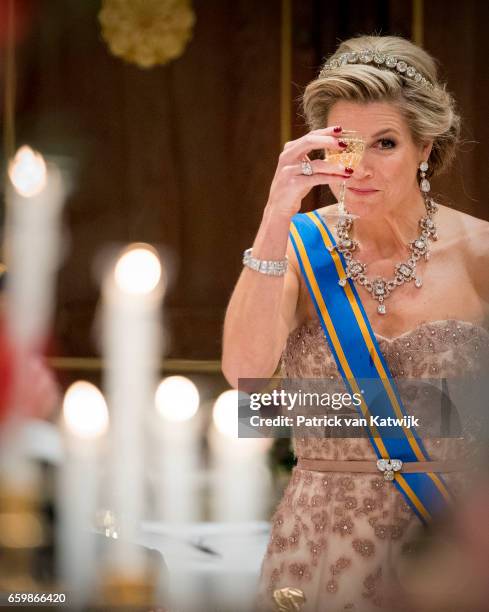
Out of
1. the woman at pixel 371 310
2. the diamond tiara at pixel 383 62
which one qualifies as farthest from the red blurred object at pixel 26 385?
the diamond tiara at pixel 383 62

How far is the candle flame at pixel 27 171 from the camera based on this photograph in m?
1.44

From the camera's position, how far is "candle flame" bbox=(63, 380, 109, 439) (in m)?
1.17

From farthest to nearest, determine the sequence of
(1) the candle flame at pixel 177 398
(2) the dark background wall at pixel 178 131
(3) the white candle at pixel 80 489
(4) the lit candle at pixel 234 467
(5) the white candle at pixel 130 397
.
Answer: (2) the dark background wall at pixel 178 131, (4) the lit candle at pixel 234 467, (1) the candle flame at pixel 177 398, (3) the white candle at pixel 80 489, (5) the white candle at pixel 130 397

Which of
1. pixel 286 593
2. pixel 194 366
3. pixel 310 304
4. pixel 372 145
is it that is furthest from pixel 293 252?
pixel 286 593

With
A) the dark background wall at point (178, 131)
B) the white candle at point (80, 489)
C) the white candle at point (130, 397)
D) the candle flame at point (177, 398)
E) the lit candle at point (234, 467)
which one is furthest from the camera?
the dark background wall at point (178, 131)

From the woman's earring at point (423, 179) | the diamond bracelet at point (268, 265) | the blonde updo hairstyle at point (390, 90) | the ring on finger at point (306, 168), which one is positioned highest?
the blonde updo hairstyle at point (390, 90)

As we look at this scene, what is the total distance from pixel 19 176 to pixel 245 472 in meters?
0.56

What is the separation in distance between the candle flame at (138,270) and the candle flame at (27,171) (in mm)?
175

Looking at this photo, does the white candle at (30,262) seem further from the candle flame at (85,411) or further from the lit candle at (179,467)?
the lit candle at (179,467)

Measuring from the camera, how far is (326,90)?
124 cm

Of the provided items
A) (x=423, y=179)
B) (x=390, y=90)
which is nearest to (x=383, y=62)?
(x=390, y=90)

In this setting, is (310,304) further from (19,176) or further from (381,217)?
(19,176)

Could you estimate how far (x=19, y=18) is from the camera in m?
1.47

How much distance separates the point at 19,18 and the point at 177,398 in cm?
65
